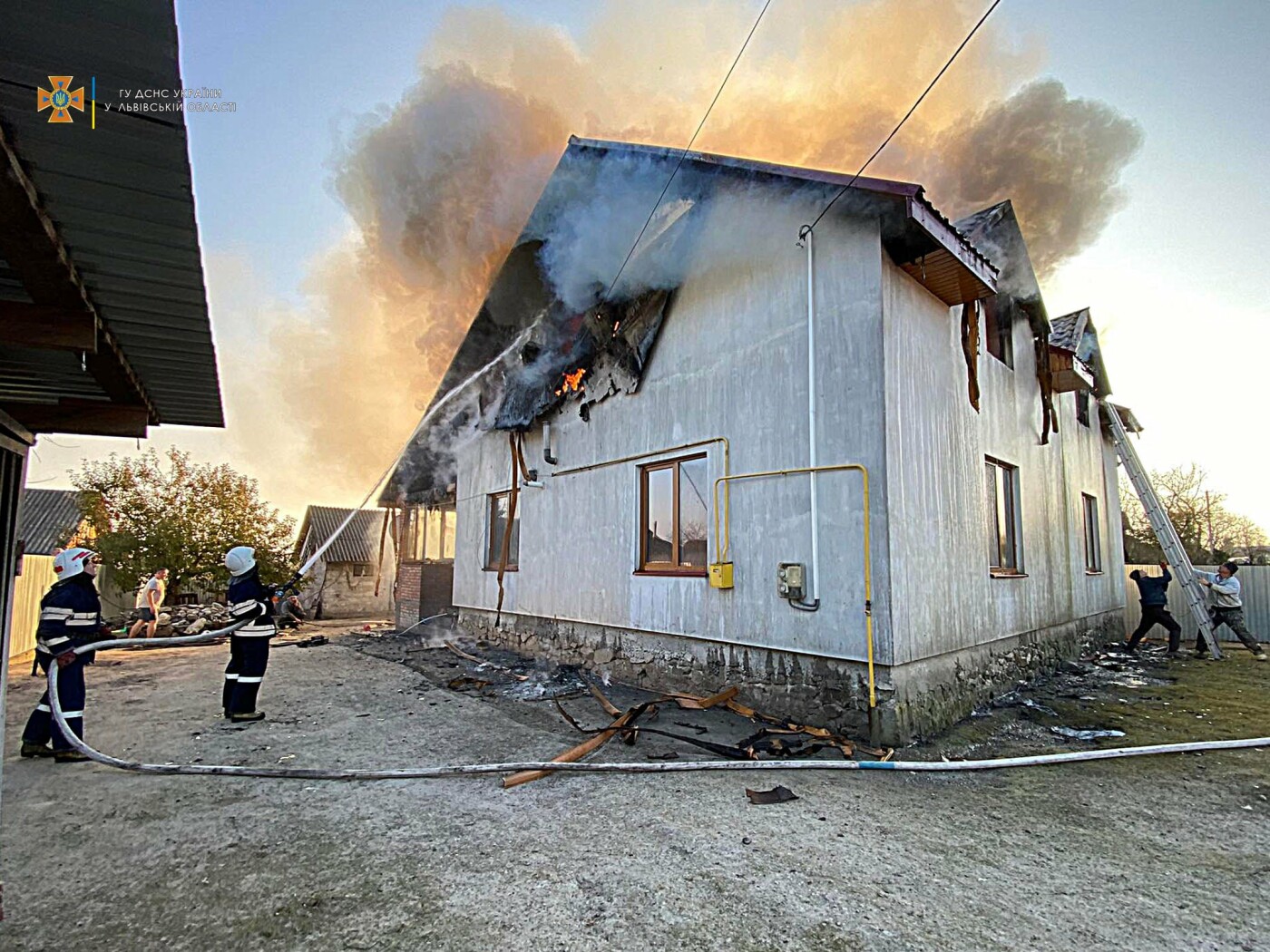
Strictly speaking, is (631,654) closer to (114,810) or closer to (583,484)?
(583,484)

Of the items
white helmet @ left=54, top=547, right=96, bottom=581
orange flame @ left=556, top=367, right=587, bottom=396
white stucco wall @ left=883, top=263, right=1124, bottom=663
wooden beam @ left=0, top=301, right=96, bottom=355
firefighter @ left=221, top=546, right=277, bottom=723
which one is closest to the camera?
wooden beam @ left=0, top=301, right=96, bottom=355

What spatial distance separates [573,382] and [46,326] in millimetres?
6457

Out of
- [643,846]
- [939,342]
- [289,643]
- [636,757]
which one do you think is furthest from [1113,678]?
[289,643]

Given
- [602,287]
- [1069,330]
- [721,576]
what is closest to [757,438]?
[721,576]

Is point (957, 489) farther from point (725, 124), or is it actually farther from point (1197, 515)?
point (1197, 515)

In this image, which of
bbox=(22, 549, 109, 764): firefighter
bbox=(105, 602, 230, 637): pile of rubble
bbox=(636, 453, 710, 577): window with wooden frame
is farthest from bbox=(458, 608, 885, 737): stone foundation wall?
bbox=(105, 602, 230, 637): pile of rubble

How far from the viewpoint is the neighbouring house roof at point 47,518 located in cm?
2336

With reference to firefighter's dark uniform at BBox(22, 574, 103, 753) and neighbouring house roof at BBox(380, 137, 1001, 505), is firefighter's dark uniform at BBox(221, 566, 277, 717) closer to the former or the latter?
firefighter's dark uniform at BBox(22, 574, 103, 753)

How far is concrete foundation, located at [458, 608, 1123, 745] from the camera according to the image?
536 centimetres

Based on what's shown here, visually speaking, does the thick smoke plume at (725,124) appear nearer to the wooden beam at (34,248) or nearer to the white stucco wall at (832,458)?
the white stucco wall at (832,458)

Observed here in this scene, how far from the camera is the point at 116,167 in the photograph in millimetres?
2254

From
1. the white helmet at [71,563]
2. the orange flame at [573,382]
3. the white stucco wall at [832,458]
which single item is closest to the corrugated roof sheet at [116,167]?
the white helmet at [71,563]

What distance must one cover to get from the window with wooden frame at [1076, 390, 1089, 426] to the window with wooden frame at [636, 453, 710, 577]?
8.52m

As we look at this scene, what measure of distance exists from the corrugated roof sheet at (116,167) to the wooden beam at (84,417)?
3.11 feet
